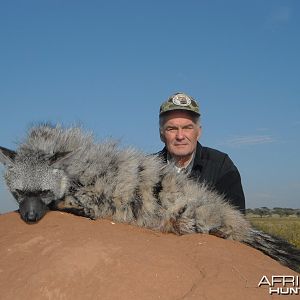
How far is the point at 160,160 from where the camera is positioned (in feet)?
17.1

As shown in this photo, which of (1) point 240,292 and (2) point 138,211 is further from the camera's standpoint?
(2) point 138,211

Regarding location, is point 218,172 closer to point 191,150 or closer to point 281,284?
point 191,150

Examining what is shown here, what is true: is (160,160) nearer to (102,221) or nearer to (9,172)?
(102,221)

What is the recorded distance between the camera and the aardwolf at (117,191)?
4645 mm

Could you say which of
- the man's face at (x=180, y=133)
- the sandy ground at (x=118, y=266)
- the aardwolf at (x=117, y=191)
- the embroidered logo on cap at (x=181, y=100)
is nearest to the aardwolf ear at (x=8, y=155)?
the aardwolf at (x=117, y=191)

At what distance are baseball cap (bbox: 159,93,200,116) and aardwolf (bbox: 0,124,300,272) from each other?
190cm

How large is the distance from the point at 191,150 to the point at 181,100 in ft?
2.55

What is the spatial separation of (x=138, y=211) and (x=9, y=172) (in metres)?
1.65

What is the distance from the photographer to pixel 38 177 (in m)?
5.02

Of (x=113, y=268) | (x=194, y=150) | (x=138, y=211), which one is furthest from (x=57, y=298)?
(x=194, y=150)

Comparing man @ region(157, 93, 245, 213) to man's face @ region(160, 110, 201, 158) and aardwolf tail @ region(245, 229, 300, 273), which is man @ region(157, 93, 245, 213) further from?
aardwolf tail @ region(245, 229, 300, 273)

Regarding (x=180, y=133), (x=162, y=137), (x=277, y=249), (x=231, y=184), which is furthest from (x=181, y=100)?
(x=277, y=249)

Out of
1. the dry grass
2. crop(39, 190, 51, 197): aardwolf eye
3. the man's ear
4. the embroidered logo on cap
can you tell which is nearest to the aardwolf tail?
the dry grass

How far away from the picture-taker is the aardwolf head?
16.4ft
